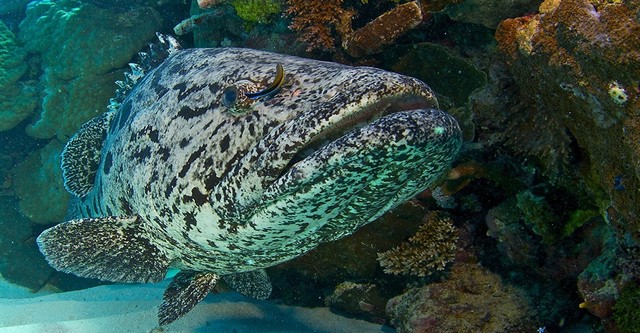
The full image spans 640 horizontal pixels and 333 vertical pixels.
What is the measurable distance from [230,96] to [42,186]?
23.9 feet

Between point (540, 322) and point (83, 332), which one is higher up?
point (83, 332)

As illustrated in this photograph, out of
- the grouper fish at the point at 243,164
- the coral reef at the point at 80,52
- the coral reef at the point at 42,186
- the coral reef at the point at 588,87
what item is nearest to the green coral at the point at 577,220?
the coral reef at the point at 588,87

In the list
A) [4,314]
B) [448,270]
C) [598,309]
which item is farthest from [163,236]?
[4,314]

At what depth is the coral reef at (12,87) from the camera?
25.9ft

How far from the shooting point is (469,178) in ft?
12.6

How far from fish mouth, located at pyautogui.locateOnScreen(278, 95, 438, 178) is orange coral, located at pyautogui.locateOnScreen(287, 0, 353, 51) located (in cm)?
239

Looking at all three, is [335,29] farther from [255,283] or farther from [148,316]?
[148,316]

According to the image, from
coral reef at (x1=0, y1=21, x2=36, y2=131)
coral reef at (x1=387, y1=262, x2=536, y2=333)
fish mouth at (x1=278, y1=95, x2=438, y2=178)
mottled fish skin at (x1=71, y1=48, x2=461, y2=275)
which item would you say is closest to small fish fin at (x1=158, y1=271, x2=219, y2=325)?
mottled fish skin at (x1=71, y1=48, x2=461, y2=275)

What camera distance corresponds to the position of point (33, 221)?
27.7 feet

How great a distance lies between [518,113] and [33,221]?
9.20 m

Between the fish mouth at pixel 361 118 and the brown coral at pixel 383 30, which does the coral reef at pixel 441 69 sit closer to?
the brown coral at pixel 383 30

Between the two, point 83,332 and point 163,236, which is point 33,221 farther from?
point 163,236

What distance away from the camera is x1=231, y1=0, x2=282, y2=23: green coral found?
4996 millimetres

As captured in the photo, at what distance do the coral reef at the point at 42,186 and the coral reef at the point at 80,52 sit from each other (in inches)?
19.9
